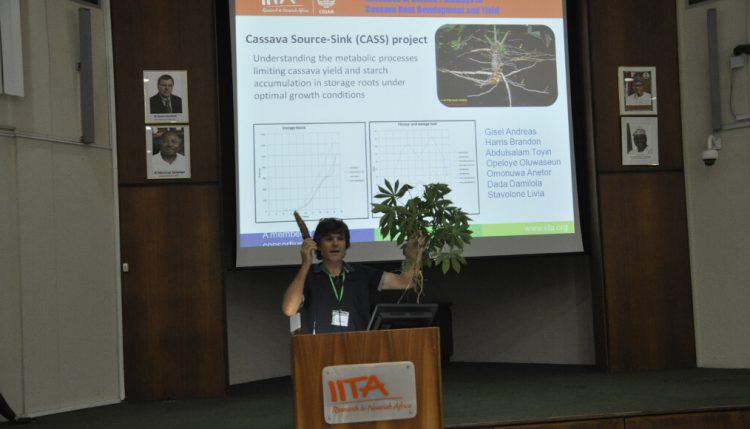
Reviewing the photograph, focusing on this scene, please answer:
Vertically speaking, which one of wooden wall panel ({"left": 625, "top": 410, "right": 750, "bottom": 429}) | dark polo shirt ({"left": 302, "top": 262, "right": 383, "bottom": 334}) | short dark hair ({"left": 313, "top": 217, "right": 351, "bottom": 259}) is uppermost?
short dark hair ({"left": 313, "top": 217, "right": 351, "bottom": 259})

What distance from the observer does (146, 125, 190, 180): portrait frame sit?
4.98 m

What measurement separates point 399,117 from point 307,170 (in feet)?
2.33

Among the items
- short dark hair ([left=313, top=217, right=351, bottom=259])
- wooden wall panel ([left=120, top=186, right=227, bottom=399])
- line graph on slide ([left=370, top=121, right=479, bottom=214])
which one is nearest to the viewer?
short dark hair ([left=313, top=217, right=351, bottom=259])

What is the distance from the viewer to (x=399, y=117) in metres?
5.23

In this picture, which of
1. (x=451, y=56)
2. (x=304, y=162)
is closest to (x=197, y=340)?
(x=304, y=162)

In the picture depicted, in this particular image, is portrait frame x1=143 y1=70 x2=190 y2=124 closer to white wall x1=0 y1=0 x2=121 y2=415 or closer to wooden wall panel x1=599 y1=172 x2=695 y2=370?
white wall x1=0 y1=0 x2=121 y2=415

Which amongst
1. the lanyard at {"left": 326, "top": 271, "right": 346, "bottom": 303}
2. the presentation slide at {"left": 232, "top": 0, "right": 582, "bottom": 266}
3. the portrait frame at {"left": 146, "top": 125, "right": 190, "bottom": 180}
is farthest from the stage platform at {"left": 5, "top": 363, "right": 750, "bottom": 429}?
the portrait frame at {"left": 146, "top": 125, "right": 190, "bottom": 180}

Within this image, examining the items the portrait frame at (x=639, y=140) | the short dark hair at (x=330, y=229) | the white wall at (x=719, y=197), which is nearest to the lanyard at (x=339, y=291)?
the short dark hair at (x=330, y=229)

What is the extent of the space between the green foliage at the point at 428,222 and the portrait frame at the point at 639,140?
9.76ft

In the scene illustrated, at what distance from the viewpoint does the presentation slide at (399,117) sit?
5.08 metres

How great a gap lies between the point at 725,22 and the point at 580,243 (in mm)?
1841

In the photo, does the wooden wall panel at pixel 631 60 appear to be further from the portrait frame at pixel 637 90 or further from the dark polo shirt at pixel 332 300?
the dark polo shirt at pixel 332 300

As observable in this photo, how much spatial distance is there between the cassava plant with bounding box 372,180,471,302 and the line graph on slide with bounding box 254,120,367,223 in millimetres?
2193

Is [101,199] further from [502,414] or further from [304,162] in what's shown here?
[502,414]
